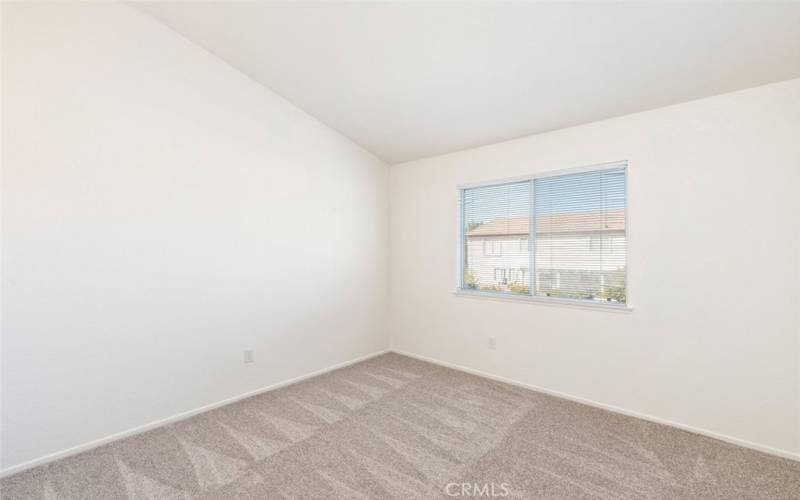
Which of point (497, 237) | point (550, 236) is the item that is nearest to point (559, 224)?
point (550, 236)

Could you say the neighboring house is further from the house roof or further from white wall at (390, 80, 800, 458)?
white wall at (390, 80, 800, 458)

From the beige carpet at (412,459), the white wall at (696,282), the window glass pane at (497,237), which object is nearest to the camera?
the beige carpet at (412,459)

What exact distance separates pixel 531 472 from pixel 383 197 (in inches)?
128

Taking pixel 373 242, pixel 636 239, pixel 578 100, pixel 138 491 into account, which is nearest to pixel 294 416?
pixel 138 491

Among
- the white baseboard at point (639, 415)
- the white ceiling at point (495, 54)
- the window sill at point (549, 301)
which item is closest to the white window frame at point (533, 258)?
the window sill at point (549, 301)

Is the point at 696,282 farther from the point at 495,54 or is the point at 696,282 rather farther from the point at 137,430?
the point at 137,430

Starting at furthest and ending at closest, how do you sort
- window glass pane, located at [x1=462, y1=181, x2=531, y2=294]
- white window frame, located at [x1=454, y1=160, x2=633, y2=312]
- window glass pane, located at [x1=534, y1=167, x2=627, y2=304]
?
window glass pane, located at [x1=462, y1=181, x2=531, y2=294], window glass pane, located at [x1=534, y1=167, x2=627, y2=304], white window frame, located at [x1=454, y1=160, x2=633, y2=312]

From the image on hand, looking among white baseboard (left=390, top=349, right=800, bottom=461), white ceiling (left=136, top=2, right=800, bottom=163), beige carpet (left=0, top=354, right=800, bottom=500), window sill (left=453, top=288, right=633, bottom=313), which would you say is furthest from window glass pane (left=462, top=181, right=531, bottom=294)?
beige carpet (left=0, top=354, right=800, bottom=500)

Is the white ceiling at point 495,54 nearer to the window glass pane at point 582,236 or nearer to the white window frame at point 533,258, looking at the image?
the white window frame at point 533,258

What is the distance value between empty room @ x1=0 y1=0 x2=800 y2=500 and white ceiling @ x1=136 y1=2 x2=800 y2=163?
0.02m

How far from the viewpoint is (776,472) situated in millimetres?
2104

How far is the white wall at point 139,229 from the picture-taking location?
217 cm

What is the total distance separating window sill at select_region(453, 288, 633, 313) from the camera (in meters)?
2.86

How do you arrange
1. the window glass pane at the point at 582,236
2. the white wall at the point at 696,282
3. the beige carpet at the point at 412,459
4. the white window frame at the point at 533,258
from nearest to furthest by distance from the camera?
the beige carpet at the point at 412,459 < the white wall at the point at 696,282 < the white window frame at the point at 533,258 < the window glass pane at the point at 582,236
